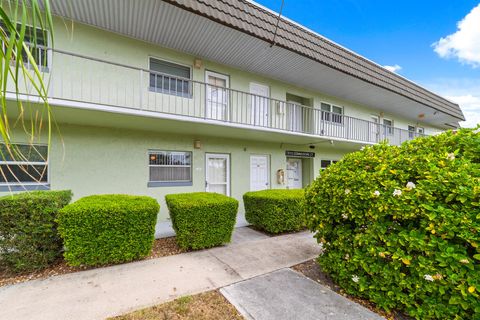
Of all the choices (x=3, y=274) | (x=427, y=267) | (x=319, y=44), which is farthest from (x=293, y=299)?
(x=319, y=44)

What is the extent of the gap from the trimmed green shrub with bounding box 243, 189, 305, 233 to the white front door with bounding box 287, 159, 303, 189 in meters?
4.59

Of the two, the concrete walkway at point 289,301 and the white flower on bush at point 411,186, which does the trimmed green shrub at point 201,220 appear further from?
the white flower on bush at point 411,186

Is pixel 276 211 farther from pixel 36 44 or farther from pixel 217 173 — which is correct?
pixel 36 44

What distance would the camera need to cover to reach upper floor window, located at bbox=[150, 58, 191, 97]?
7340 millimetres

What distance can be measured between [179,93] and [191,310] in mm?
6454

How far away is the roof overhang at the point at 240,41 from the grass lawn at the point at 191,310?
6183mm

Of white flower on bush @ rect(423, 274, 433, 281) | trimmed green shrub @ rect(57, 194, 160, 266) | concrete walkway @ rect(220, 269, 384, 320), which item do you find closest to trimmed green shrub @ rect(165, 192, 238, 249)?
trimmed green shrub @ rect(57, 194, 160, 266)

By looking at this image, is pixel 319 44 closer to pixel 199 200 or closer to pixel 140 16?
pixel 140 16

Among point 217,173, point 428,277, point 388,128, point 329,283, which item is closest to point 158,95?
point 217,173

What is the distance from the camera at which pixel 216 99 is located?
8.51 metres

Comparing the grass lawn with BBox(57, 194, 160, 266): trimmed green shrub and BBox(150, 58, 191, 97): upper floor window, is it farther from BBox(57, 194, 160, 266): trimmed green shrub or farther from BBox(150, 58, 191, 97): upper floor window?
BBox(150, 58, 191, 97): upper floor window

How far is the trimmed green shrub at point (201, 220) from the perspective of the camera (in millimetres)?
4934

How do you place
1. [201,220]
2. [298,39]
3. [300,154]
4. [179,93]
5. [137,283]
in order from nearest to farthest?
[137,283], [201,220], [179,93], [298,39], [300,154]

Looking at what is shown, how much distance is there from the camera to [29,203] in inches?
151
